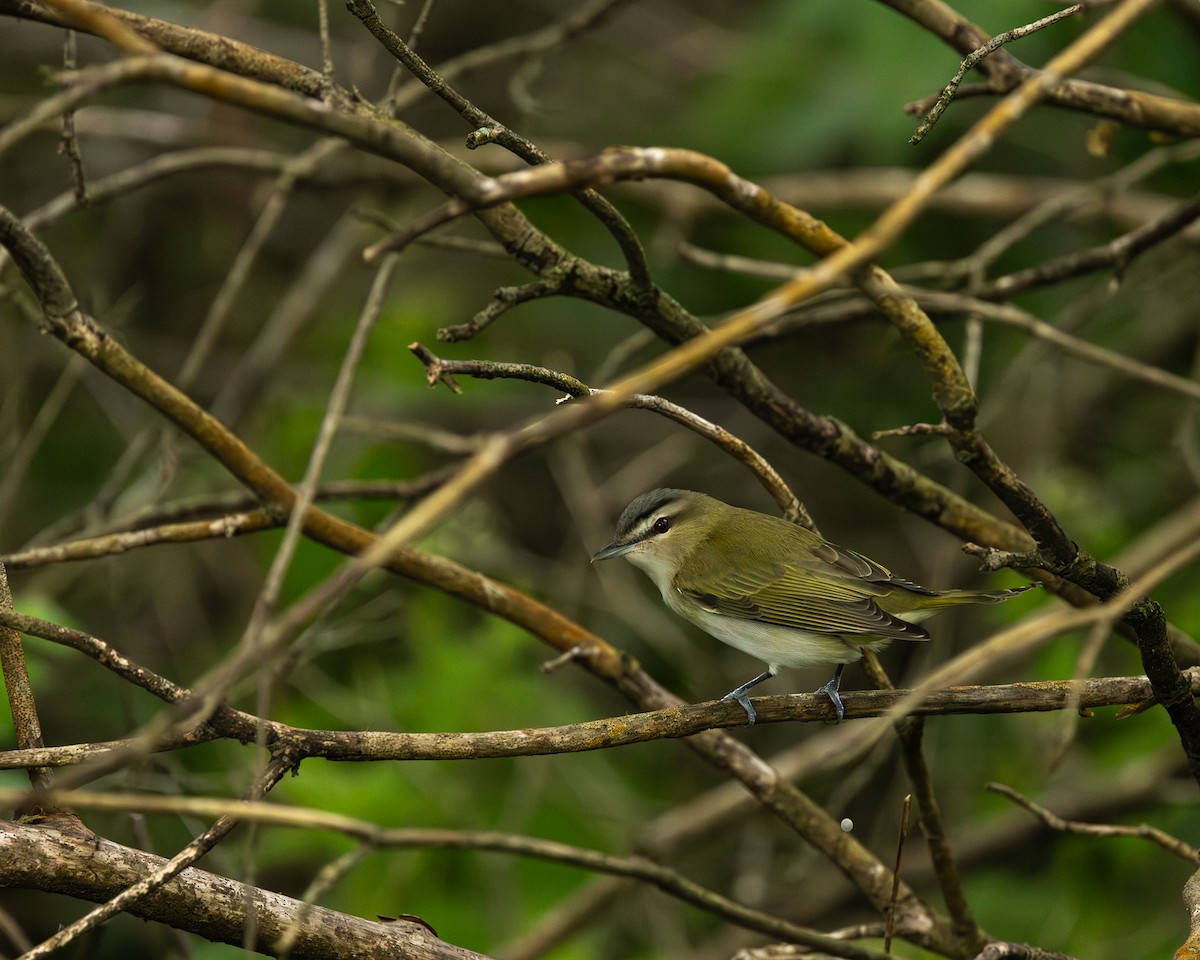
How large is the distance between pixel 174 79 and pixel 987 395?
545cm

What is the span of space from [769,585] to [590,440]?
354 cm

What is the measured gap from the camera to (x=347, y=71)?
26.0 feet

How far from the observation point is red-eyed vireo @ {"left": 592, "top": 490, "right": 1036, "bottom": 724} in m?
3.76

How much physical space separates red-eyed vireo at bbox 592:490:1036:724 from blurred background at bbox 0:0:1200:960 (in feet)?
1.82

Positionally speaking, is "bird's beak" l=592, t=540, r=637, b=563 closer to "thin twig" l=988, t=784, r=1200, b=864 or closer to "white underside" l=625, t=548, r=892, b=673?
"white underside" l=625, t=548, r=892, b=673

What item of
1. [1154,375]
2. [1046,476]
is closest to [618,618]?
[1046,476]

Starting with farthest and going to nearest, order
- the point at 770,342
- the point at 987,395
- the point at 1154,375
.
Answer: the point at 987,395 < the point at 770,342 < the point at 1154,375

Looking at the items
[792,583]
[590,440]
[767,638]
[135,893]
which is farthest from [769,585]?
[590,440]

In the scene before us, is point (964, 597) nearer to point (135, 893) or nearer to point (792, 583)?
point (792, 583)

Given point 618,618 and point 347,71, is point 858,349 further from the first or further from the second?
point 347,71

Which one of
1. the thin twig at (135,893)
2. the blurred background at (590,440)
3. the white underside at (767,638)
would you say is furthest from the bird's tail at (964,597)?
the thin twig at (135,893)

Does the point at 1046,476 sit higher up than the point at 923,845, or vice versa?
the point at 1046,476

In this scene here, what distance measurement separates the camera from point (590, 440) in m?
7.55

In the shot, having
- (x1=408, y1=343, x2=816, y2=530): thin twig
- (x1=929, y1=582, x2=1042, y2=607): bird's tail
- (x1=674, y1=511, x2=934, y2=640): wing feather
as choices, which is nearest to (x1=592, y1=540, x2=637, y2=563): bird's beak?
(x1=674, y1=511, x2=934, y2=640): wing feather
